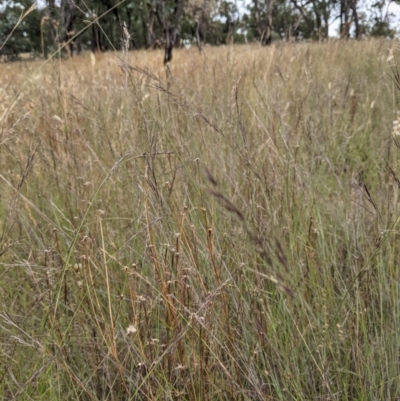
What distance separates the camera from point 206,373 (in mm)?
972

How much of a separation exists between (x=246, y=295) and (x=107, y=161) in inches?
41.1

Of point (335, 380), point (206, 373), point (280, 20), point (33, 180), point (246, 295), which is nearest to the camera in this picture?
point (206, 373)

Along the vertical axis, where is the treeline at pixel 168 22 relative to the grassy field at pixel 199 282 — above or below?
above

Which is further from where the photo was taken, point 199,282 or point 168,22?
point 168,22

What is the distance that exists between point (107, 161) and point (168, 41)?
3267 millimetres

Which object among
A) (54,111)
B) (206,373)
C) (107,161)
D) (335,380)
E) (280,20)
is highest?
(280,20)

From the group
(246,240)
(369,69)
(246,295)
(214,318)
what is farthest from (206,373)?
(369,69)

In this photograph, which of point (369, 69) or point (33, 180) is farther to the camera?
point (369, 69)

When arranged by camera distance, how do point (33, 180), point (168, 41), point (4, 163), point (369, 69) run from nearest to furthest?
point (33, 180), point (4, 163), point (369, 69), point (168, 41)

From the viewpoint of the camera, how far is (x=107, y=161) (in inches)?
80.0

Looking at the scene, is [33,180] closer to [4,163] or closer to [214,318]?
[4,163]

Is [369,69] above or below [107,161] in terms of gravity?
above

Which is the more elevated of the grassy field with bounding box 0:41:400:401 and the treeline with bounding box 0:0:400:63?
the treeline with bounding box 0:0:400:63

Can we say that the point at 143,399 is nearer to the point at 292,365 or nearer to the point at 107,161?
the point at 292,365
